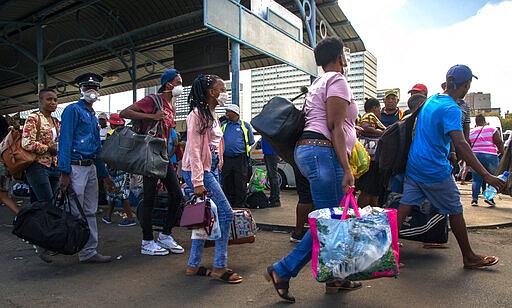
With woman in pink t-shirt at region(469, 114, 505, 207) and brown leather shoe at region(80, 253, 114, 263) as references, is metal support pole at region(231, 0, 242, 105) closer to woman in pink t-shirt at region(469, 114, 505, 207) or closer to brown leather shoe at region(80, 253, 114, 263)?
brown leather shoe at region(80, 253, 114, 263)

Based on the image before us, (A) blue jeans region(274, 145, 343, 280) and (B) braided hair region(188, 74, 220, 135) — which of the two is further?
(B) braided hair region(188, 74, 220, 135)

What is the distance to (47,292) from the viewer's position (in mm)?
3391

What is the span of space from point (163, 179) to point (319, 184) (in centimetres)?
218

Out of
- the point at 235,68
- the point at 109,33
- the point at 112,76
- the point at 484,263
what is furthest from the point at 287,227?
the point at 112,76

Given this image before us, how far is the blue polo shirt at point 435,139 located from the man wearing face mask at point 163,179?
2.52m

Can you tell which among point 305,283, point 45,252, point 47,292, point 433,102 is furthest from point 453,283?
point 45,252

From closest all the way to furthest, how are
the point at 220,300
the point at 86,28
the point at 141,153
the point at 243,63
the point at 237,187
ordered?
the point at 220,300 → the point at 141,153 → the point at 237,187 → the point at 86,28 → the point at 243,63

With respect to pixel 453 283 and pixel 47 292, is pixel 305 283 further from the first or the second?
pixel 47 292

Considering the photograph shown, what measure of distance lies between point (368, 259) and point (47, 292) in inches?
101

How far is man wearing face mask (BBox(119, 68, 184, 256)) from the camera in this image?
4398 millimetres

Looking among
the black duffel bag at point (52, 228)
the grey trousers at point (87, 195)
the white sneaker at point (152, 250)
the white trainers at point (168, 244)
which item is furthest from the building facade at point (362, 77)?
the black duffel bag at point (52, 228)

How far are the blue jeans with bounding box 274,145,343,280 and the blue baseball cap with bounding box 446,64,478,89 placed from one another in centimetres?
175

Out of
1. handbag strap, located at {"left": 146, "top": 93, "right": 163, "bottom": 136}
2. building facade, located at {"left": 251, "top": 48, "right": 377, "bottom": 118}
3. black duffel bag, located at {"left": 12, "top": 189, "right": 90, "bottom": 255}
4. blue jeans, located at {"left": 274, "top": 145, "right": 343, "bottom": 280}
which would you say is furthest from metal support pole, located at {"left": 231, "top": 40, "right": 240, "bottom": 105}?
building facade, located at {"left": 251, "top": 48, "right": 377, "bottom": 118}

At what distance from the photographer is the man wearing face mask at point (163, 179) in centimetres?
440
